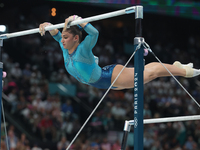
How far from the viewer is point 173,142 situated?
9.04m

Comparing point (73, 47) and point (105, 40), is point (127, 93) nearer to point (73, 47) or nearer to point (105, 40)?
point (105, 40)

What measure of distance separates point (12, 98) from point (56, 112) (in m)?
1.28

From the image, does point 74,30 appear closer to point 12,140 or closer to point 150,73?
point 150,73

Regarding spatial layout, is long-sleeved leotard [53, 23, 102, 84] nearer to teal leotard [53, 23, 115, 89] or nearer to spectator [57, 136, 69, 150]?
teal leotard [53, 23, 115, 89]

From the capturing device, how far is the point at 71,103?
8.98 meters

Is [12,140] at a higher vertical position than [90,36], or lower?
lower

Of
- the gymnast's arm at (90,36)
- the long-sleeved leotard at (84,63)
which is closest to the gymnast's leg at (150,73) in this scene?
the long-sleeved leotard at (84,63)

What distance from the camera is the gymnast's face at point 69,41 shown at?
12.5 ft

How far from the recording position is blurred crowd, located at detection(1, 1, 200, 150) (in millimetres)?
8203

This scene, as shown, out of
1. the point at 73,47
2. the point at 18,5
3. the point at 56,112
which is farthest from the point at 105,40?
the point at 73,47

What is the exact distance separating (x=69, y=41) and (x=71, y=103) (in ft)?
17.5

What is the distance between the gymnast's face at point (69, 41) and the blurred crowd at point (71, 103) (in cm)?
429

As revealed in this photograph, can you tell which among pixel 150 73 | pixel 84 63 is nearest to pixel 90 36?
pixel 84 63

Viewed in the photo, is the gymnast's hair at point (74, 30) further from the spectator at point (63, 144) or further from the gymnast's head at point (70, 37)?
the spectator at point (63, 144)
